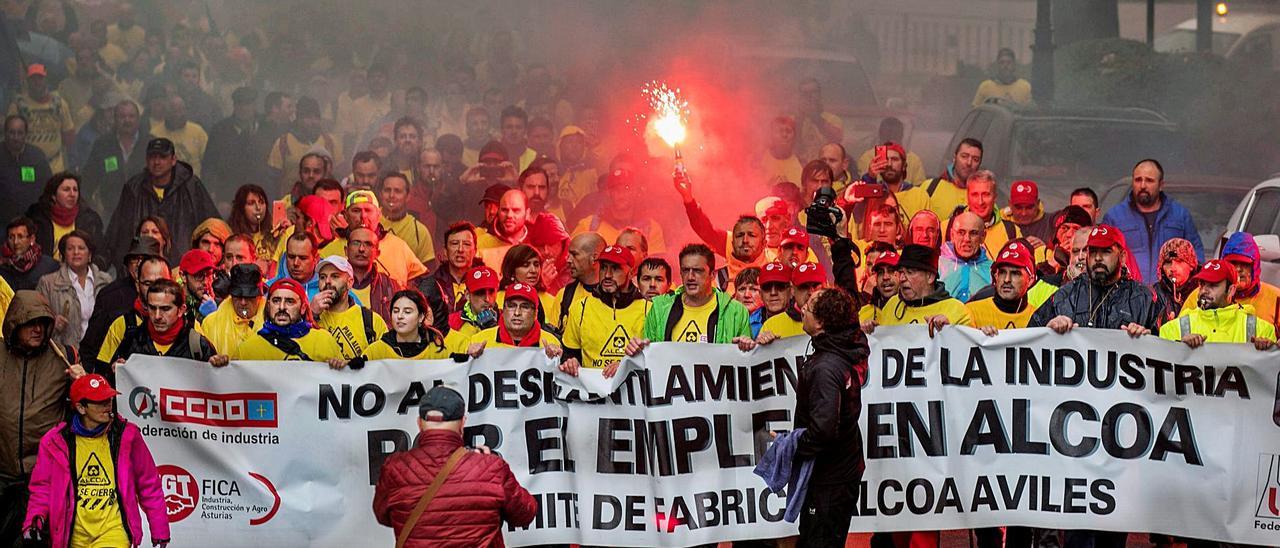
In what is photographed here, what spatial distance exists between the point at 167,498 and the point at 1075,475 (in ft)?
14.6

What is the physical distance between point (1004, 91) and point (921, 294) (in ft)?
28.0

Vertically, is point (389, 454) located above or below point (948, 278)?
below

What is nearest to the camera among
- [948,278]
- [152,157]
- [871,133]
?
[948,278]


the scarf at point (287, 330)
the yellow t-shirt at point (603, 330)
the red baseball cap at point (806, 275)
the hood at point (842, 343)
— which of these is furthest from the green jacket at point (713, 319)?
the scarf at point (287, 330)

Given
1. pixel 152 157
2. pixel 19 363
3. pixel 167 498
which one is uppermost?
pixel 152 157

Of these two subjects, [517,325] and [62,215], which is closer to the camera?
[517,325]

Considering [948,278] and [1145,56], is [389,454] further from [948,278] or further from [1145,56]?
[1145,56]

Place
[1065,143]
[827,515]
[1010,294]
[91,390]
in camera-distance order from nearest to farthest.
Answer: [827,515] → [91,390] → [1010,294] → [1065,143]

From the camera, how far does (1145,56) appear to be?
1748 cm

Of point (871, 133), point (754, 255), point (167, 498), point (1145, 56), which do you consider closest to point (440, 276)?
point (754, 255)

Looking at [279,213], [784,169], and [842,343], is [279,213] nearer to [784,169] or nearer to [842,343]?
[784,169]

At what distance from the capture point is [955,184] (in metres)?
13.2

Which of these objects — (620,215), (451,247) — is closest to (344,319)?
(451,247)

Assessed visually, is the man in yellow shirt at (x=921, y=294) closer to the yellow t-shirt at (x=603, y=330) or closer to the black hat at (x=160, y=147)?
the yellow t-shirt at (x=603, y=330)
